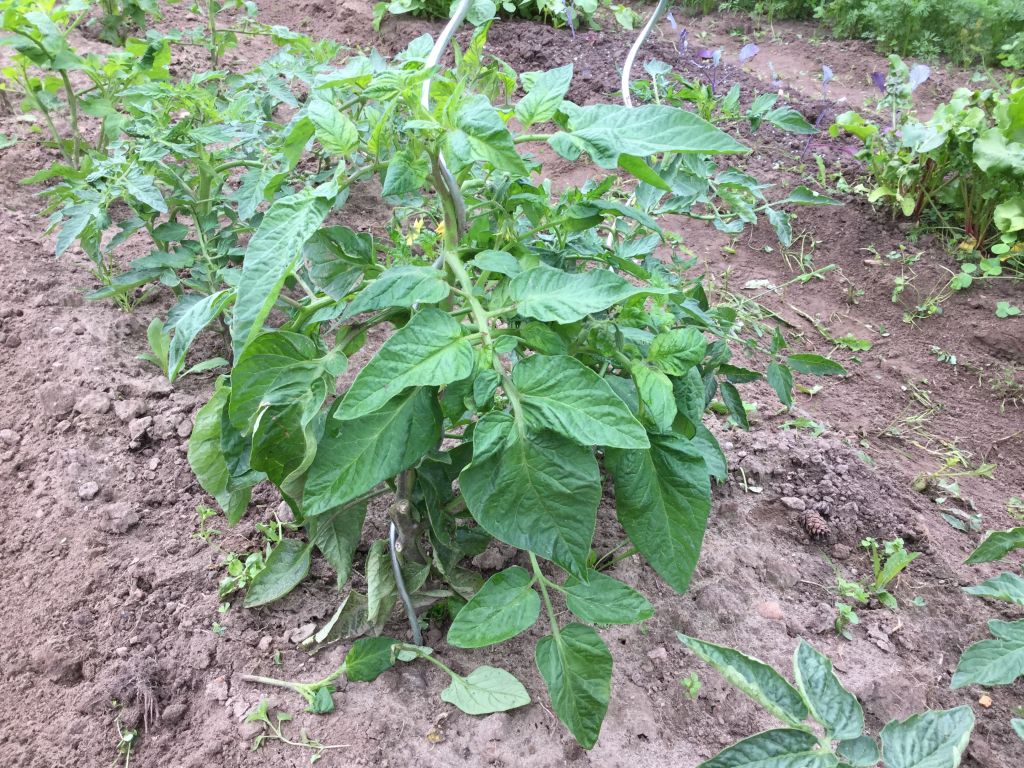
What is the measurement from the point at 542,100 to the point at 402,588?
3.14ft

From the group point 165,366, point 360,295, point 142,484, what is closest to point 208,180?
point 165,366

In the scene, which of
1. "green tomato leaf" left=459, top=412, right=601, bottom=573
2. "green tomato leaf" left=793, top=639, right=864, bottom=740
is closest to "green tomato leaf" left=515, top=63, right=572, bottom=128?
"green tomato leaf" left=459, top=412, right=601, bottom=573

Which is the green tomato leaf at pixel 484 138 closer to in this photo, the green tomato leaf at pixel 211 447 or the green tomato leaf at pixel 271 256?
the green tomato leaf at pixel 271 256

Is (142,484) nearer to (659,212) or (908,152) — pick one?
(659,212)

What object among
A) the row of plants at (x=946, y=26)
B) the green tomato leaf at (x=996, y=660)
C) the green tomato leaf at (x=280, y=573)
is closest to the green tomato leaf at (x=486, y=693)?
the green tomato leaf at (x=280, y=573)

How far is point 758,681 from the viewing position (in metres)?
1.01

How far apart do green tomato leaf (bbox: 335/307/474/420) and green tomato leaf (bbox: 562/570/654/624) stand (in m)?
0.46

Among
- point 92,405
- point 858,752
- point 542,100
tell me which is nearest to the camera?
point 858,752

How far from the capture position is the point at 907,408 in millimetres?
2488

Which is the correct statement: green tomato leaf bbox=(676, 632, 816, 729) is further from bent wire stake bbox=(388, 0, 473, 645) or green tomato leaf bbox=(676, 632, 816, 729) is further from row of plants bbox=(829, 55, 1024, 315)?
row of plants bbox=(829, 55, 1024, 315)

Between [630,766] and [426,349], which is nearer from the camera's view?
[426,349]

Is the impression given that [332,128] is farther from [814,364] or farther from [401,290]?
[814,364]

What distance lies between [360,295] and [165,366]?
121 cm

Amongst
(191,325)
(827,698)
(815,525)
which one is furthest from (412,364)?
(815,525)
